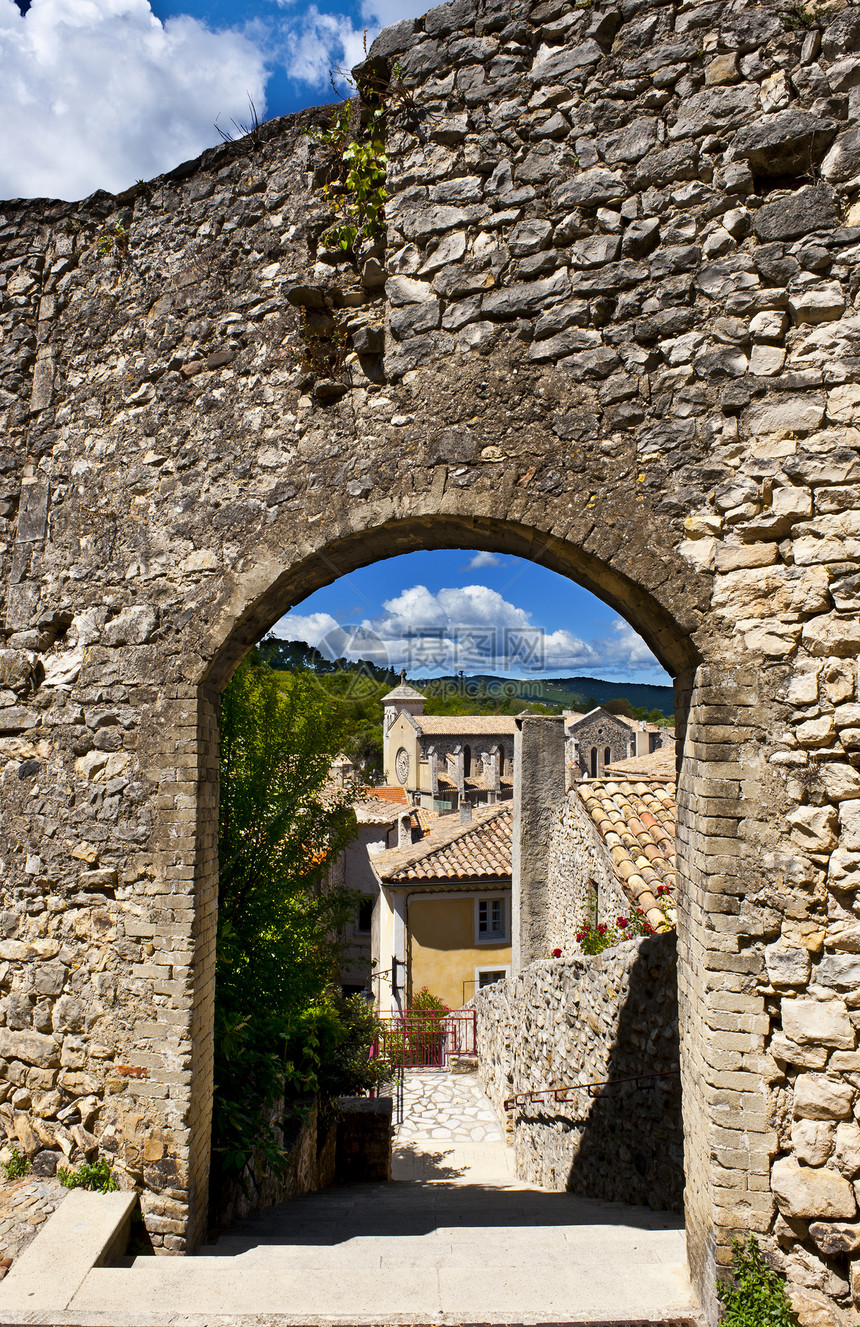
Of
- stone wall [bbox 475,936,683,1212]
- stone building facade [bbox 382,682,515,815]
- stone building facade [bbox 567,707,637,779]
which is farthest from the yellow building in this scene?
stone building facade [bbox 567,707,637,779]

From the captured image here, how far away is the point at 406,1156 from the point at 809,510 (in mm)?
9975

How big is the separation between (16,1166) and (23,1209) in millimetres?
364

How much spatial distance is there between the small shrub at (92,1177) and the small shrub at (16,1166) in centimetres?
24

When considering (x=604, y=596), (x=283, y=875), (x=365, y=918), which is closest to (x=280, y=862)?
(x=283, y=875)

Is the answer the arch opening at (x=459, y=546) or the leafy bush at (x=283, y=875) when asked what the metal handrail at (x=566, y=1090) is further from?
the arch opening at (x=459, y=546)

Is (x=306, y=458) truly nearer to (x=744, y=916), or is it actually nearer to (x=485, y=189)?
(x=485, y=189)

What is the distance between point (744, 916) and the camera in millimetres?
3012

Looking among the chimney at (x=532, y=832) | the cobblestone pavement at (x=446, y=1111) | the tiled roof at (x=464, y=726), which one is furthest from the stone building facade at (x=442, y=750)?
the cobblestone pavement at (x=446, y=1111)

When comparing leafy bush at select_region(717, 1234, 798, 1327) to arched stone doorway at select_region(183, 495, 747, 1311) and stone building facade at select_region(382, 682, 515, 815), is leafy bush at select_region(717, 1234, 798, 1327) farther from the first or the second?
stone building facade at select_region(382, 682, 515, 815)

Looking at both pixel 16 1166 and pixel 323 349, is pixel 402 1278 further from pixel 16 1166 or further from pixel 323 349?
pixel 323 349

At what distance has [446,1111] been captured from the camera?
11.4m

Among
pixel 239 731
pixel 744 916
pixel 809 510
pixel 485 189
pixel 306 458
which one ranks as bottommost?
pixel 744 916

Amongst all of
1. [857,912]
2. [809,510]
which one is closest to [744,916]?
[857,912]

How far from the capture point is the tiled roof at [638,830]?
24.6 feet
